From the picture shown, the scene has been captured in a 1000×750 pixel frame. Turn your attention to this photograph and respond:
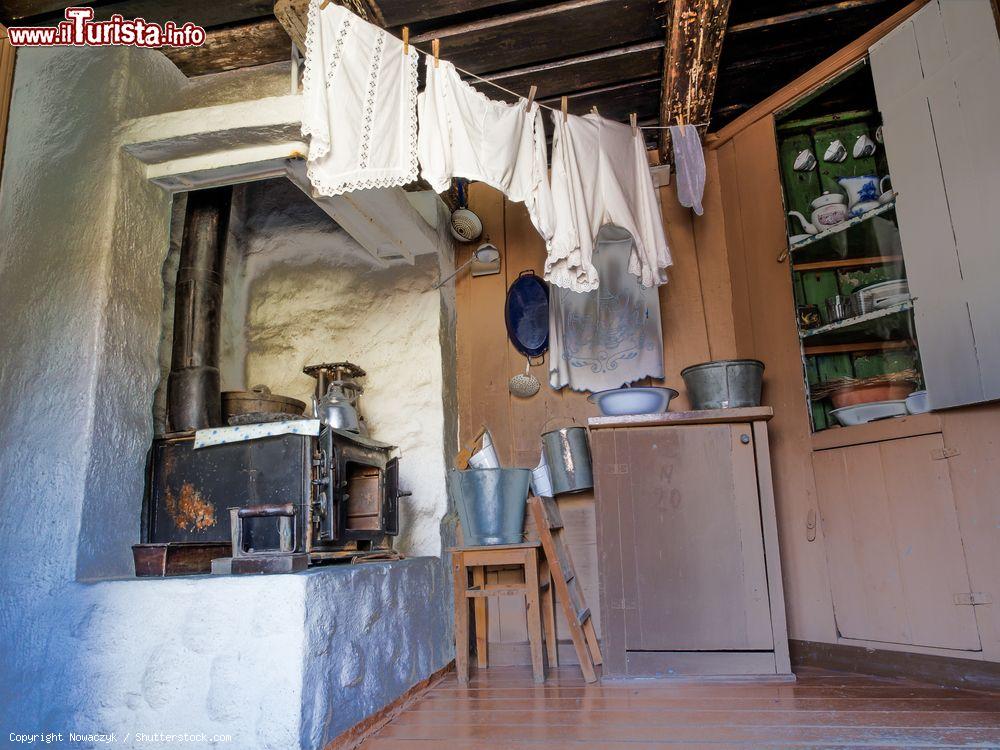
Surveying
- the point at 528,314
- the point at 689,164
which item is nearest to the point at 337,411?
the point at 528,314

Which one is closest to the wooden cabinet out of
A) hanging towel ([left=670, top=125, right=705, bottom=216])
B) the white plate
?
the white plate

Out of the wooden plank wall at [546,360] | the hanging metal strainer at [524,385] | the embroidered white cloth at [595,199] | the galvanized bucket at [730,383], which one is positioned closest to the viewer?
the embroidered white cloth at [595,199]

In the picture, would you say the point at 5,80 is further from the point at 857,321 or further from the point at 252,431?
the point at 857,321

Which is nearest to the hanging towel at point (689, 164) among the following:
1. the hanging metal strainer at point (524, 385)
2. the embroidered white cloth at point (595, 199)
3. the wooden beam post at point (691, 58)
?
the wooden beam post at point (691, 58)

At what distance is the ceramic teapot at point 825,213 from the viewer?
3.66 m

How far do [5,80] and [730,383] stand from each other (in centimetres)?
352

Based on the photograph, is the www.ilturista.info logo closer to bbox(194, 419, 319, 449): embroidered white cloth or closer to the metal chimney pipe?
the metal chimney pipe

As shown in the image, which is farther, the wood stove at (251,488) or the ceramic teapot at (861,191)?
the ceramic teapot at (861,191)

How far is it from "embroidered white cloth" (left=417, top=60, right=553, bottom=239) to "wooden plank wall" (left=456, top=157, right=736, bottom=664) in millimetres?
1232

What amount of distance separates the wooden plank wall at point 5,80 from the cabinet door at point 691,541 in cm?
306

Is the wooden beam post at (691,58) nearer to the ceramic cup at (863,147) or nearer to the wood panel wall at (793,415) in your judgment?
the wood panel wall at (793,415)

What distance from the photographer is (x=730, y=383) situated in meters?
3.43

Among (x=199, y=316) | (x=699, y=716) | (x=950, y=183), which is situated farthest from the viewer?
(x=199, y=316)

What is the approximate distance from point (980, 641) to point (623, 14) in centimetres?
300
